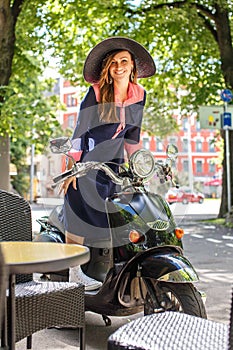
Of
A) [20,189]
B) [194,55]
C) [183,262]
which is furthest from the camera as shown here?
[20,189]

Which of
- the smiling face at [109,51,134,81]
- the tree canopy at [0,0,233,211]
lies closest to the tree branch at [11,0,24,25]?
the tree canopy at [0,0,233,211]

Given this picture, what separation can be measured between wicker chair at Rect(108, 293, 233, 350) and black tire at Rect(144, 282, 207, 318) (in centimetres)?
101

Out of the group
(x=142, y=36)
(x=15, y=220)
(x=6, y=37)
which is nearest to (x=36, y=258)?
(x=15, y=220)

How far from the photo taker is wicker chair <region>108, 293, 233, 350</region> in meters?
2.40

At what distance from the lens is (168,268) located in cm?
391

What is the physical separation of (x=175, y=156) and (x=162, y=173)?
6.1 inches

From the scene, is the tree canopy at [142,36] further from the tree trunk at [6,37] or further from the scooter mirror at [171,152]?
the scooter mirror at [171,152]

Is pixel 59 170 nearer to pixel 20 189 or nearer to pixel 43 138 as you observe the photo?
pixel 43 138

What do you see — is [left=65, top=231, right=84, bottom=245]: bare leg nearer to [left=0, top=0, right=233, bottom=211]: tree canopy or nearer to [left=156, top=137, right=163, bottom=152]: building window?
[left=156, top=137, right=163, bottom=152]: building window

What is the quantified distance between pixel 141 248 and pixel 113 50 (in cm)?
154

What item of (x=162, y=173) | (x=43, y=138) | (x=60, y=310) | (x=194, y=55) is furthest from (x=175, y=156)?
(x=43, y=138)

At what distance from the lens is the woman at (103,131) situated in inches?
177

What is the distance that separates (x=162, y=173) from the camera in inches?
172

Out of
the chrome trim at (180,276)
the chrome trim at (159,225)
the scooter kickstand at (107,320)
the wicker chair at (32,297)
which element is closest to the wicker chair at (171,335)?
the wicker chair at (32,297)
